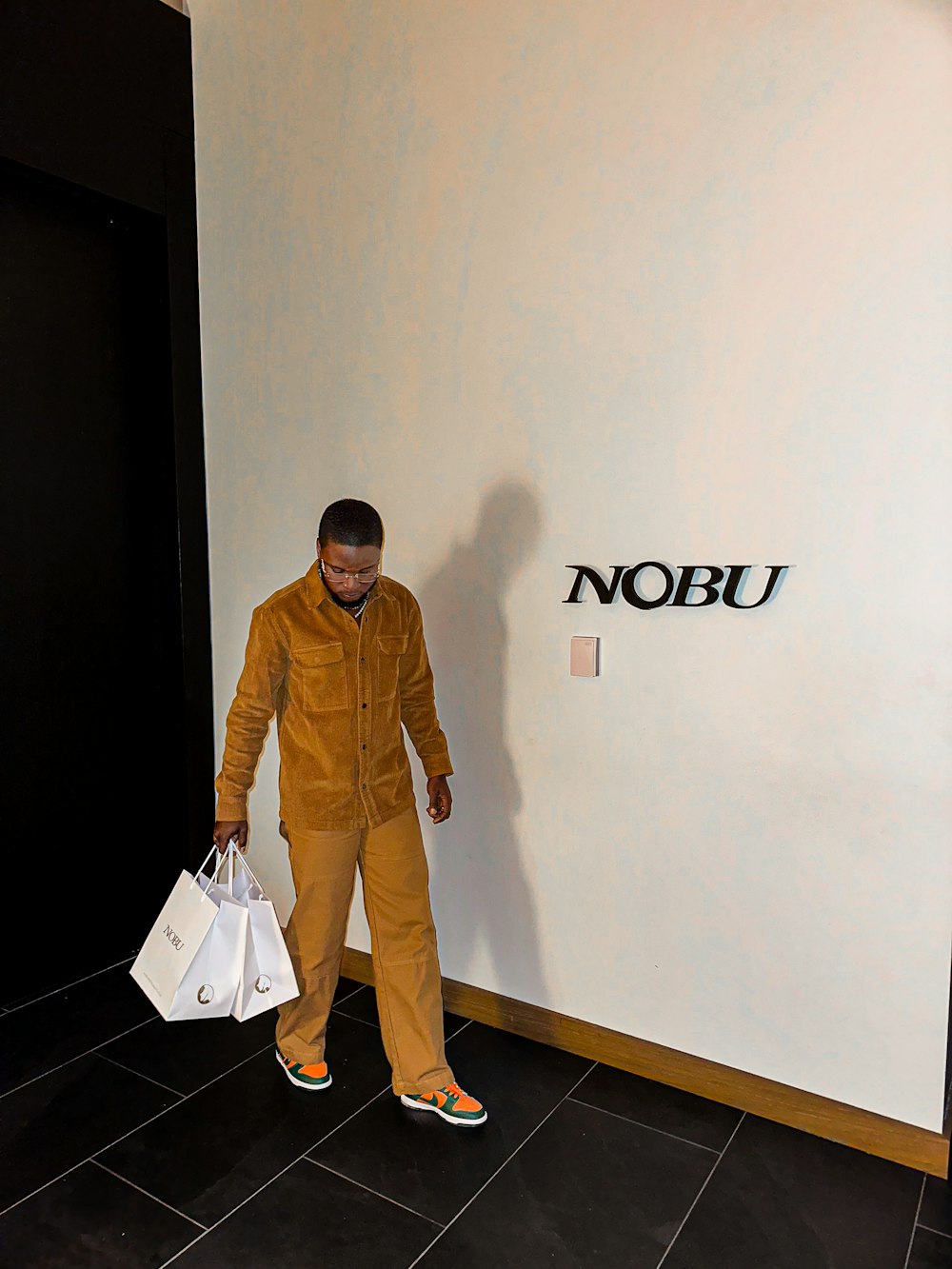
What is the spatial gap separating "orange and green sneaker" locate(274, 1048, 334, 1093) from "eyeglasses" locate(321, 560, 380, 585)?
124 centimetres

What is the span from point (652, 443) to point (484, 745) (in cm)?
94

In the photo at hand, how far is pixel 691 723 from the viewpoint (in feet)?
7.82

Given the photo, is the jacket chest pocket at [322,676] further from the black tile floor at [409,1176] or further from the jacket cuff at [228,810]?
the black tile floor at [409,1176]

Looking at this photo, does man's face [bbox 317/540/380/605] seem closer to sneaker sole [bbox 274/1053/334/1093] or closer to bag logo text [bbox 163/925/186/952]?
bag logo text [bbox 163/925/186/952]

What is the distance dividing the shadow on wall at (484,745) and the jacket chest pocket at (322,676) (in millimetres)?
493

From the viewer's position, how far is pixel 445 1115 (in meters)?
2.32

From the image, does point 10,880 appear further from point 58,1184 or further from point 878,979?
point 878,979

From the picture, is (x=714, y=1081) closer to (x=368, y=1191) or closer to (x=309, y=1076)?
(x=368, y=1191)

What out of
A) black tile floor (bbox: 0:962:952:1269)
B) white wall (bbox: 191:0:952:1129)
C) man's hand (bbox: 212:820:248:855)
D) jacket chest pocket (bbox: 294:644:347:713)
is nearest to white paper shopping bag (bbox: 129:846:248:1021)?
man's hand (bbox: 212:820:248:855)

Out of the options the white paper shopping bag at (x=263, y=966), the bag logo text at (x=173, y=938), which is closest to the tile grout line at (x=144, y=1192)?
the white paper shopping bag at (x=263, y=966)

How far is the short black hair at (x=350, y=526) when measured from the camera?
2180mm

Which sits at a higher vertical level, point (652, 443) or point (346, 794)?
point (652, 443)

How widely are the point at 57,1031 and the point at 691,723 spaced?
194cm

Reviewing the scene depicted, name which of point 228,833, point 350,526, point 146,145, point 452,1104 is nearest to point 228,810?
point 228,833
